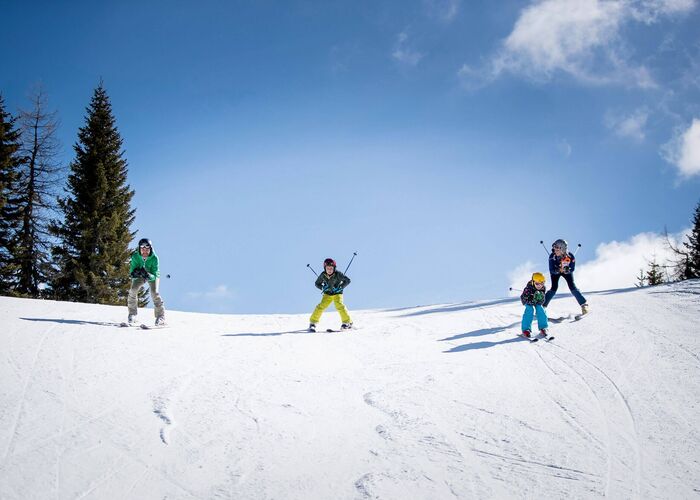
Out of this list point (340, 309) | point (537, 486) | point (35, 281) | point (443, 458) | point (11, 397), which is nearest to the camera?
point (537, 486)

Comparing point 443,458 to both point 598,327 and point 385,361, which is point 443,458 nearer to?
point 385,361

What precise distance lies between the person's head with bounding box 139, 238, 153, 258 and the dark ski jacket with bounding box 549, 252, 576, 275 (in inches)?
400

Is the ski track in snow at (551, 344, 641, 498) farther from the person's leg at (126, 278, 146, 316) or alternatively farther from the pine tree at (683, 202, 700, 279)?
the pine tree at (683, 202, 700, 279)

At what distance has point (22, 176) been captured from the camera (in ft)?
75.9

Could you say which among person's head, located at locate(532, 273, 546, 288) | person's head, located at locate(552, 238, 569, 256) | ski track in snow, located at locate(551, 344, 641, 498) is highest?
person's head, located at locate(552, 238, 569, 256)

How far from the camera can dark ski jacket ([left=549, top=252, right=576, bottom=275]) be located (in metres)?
10.4

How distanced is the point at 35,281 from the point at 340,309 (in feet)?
67.8

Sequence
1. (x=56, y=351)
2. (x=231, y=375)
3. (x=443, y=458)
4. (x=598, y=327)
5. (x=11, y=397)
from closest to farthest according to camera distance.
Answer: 1. (x=443, y=458)
2. (x=11, y=397)
3. (x=231, y=375)
4. (x=56, y=351)
5. (x=598, y=327)

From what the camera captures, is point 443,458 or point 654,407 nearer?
point 443,458

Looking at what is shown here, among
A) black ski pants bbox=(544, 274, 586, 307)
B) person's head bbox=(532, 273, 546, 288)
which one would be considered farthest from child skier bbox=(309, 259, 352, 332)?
black ski pants bbox=(544, 274, 586, 307)

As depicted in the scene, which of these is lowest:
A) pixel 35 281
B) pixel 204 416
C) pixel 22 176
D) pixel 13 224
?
pixel 204 416

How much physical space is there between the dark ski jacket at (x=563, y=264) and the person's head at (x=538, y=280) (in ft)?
5.23

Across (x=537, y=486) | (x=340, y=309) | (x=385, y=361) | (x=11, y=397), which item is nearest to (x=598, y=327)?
(x=385, y=361)

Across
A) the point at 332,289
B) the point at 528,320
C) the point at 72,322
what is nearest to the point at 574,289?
the point at 528,320
